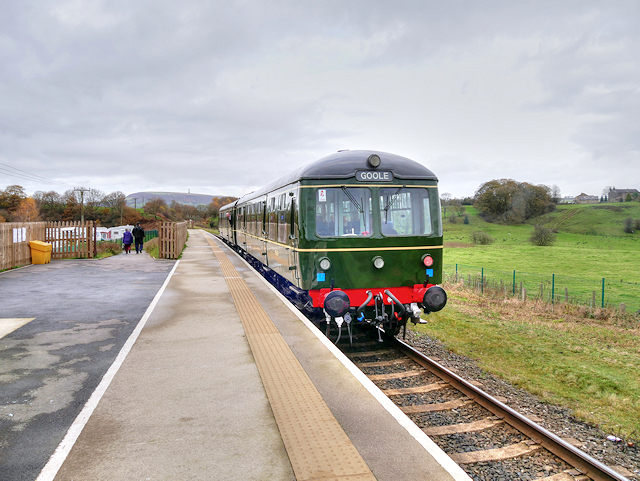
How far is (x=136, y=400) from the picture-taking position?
4605mm

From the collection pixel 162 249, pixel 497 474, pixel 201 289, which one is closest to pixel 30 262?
pixel 162 249

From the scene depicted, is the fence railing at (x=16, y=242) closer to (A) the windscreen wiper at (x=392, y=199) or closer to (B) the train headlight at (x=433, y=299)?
(A) the windscreen wiper at (x=392, y=199)

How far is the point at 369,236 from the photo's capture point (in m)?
7.68

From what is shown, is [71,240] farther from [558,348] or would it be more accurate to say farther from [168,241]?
[558,348]

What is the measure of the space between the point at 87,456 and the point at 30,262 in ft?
57.5

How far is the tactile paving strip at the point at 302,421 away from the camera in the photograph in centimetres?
333

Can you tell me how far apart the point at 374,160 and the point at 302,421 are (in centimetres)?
483

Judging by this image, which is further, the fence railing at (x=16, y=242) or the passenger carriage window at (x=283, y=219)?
the fence railing at (x=16, y=242)

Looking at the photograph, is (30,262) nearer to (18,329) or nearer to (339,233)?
(18,329)

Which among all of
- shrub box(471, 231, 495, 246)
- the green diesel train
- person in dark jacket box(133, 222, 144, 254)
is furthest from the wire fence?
shrub box(471, 231, 495, 246)

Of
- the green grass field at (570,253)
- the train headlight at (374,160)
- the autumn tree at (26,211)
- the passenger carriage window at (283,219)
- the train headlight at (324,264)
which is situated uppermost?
the autumn tree at (26,211)

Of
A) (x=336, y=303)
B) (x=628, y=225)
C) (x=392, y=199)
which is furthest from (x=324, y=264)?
(x=628, y=225)

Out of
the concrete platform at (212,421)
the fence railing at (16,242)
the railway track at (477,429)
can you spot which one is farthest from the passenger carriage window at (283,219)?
the fence railing at (16,242)

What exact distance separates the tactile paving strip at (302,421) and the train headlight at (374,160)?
3.31 meters
